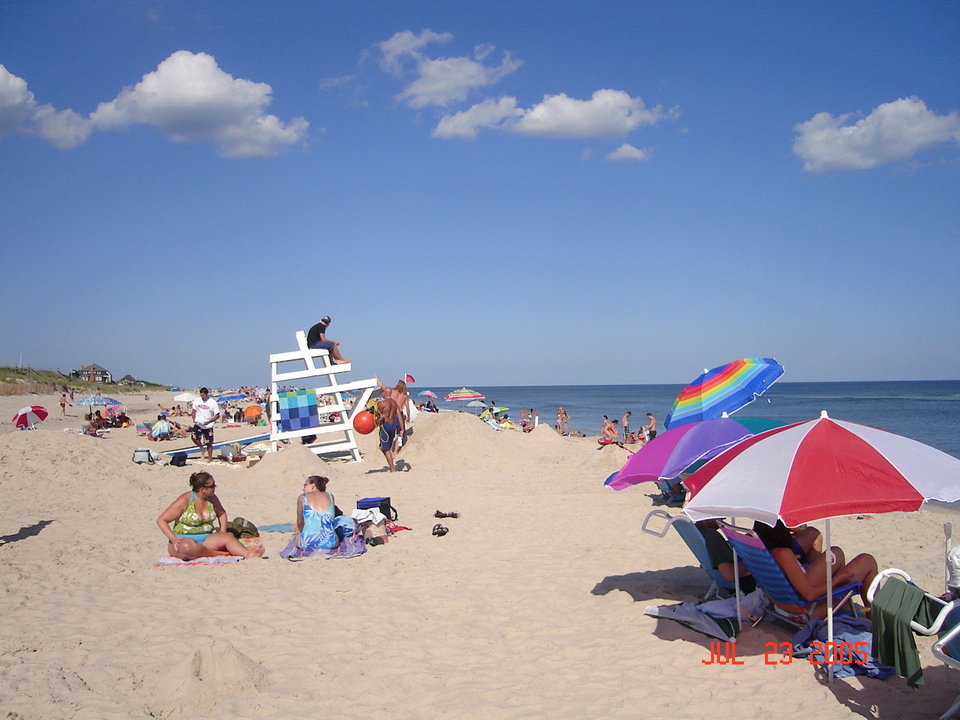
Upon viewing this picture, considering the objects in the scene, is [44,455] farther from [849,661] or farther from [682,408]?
[849,661]

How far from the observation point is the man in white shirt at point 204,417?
47.1ft

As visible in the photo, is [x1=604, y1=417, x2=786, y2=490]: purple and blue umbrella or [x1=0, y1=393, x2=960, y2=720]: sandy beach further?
[x1=604, y1=417, x2=786, y2=490]: purple and blue umbrella

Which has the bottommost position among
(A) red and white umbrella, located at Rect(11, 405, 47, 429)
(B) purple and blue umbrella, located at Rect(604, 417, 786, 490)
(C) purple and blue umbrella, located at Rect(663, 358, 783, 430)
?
(A) red and white umbrella, located at Rect(11, 405, 47, 429)

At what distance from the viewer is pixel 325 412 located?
14.2 m

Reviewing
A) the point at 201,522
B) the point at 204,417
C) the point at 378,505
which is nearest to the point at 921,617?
the point at 378,505

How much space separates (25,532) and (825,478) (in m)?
8.07

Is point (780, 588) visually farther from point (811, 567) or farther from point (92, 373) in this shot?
point (92, 373)

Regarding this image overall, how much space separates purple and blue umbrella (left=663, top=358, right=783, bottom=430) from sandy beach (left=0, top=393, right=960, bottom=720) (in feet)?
4.72

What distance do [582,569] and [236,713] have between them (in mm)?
3654

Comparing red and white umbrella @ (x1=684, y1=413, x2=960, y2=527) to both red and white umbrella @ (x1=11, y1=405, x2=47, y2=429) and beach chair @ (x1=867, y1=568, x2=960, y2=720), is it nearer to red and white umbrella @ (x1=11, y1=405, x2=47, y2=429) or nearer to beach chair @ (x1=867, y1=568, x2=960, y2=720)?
beach chair @ (x1=867, y1=568, x2=960, y2=720)

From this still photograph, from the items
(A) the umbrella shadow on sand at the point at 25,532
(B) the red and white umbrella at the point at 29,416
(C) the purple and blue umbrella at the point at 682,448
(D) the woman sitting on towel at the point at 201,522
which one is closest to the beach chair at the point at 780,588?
(C) the purple and blue umbrella at the point at 682,448

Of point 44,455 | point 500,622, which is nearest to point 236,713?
point 500,622

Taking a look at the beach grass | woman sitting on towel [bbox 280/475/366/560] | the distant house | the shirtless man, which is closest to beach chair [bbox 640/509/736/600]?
woman sitting on towel [bbox 280/475/366/560]

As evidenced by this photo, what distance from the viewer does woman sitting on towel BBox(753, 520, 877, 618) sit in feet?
14.7
